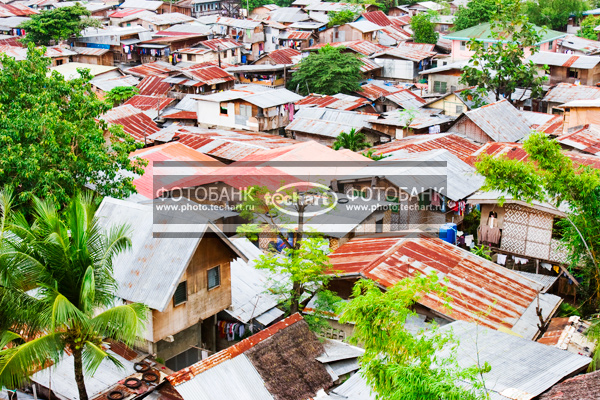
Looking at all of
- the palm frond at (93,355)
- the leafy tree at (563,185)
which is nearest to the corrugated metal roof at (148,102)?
the leafy tree at (563,185)

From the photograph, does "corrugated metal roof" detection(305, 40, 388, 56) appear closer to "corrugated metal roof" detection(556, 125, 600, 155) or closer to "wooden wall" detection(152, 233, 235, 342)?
"corrugated metal roof" detection(556, 125, 600, 155)

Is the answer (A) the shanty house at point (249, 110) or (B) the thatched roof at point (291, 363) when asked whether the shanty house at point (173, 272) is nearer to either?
(B) the thatched roof at point (291, 363)

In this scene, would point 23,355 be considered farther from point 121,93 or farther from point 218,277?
point 121,93

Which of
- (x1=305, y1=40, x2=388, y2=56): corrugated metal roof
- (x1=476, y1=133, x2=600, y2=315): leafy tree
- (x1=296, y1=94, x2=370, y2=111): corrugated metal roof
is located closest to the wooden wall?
(x1=476, y1=133, x2=600, y2=315): leafy tree

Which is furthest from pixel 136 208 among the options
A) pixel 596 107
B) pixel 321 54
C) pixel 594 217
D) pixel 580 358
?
pixel 321 54

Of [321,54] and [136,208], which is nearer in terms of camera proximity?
Answer: [136,208]

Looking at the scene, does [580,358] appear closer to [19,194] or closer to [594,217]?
[594,217]
